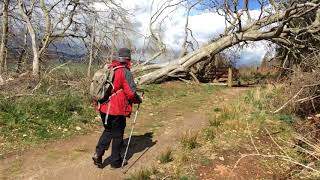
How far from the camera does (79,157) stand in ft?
26.0

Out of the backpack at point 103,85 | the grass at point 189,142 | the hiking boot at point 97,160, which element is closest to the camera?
the backpack at point 103,85

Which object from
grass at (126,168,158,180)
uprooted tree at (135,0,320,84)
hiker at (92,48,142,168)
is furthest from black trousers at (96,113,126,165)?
uprooted tree at (135,0,320,84)

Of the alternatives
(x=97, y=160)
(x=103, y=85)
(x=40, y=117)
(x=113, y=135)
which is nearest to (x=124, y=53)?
(x=103, y=85)

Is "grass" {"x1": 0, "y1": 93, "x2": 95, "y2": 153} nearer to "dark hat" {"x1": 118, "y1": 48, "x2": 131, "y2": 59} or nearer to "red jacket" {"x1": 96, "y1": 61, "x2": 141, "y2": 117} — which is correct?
"red jacket" {"x1": 96, "y1": 61, "x2": 141, "y2": 117}

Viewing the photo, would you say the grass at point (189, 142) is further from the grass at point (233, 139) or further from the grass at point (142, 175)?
the grass at point (142, 175)

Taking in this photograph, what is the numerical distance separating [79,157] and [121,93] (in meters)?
1.68

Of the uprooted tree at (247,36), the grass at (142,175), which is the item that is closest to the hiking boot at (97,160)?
the grass at (142,175)

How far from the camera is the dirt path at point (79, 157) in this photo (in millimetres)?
7031

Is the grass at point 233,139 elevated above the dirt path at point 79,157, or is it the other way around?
the grass at point 233,139

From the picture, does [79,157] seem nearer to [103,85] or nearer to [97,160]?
[97,160]

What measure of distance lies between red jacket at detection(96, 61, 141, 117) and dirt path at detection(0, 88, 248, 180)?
3.24ft

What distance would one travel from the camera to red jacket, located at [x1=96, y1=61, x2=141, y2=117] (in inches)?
275

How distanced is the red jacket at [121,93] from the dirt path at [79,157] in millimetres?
988

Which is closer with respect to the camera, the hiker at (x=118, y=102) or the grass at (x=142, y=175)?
the grass at (x=142, y=175)
